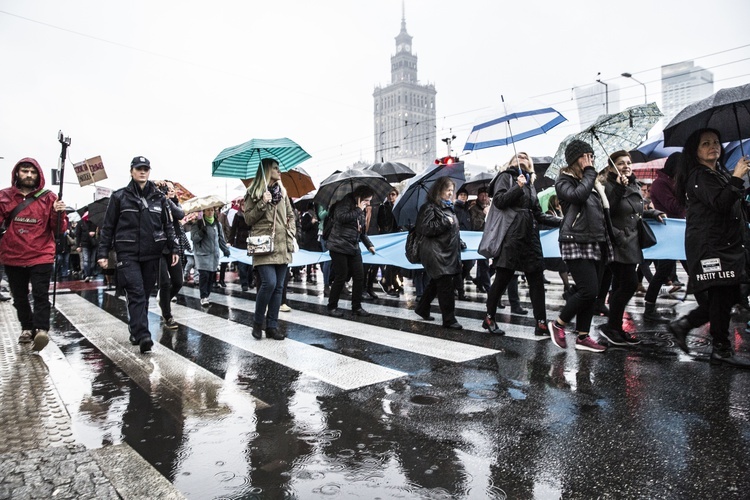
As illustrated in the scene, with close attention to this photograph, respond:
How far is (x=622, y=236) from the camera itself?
5.27 meters

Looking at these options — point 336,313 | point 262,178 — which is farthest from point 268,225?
point 336,313

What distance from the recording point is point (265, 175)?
620cm

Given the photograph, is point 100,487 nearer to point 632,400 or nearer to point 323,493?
point 323,493

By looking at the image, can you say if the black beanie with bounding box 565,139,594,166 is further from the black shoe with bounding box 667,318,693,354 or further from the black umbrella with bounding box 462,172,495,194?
the black umbrella with bounding box 462,172,495,194

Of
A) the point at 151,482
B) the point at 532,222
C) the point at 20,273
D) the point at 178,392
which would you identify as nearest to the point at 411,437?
the point at 151,482

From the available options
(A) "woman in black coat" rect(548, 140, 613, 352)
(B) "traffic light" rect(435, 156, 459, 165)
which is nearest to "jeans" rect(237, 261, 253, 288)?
(B) "traffic light" rect(435, 156, 459, 165)

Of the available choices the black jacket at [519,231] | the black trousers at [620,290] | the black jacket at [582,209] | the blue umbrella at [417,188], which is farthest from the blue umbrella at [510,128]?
the black trousers at [620,290]

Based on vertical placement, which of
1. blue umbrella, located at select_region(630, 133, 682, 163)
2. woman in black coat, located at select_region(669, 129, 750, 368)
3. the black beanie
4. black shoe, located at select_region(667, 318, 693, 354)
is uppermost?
blue umbrella, located at select_region(630, 133, 682, 163)

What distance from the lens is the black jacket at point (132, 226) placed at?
5.62 m

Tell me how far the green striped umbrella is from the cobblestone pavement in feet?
10.9

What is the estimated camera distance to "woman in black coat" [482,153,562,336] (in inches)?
227

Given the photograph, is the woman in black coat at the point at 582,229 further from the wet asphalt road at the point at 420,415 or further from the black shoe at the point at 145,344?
the black shoe at the point at 145,344

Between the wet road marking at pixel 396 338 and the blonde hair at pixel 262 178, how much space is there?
6.17 feet

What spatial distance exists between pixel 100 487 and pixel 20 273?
170 inches
